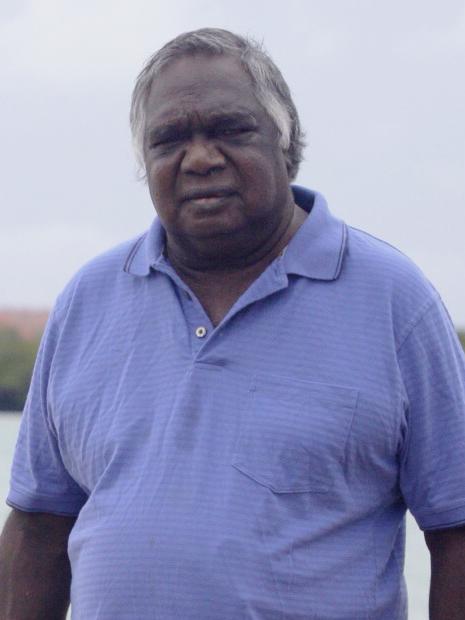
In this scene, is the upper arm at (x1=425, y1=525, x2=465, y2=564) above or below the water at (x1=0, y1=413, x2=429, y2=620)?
above

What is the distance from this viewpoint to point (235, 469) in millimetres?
3336

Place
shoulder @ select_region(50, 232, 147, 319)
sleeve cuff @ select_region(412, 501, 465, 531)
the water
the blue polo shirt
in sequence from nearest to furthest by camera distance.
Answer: the blue polo shirt < sleeve cuff @ select_region(412, 501, 465, 531) < shoulder @ select_region(50, 232, 147, 319) < the water

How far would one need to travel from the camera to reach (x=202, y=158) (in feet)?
11.4

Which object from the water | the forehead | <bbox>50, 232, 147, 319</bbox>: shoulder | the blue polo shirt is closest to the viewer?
the blue polo shirt

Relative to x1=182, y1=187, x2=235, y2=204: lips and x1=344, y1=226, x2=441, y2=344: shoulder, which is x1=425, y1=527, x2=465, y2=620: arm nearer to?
x1=344, y1=226, x2=441, y2=344: shoulder

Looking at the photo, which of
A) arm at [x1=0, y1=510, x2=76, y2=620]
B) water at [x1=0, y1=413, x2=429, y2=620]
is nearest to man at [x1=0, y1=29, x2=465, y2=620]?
arm at [x1=0, y1=510, x2=76, y2=620]

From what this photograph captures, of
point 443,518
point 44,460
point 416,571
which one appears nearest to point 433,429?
point 443,518

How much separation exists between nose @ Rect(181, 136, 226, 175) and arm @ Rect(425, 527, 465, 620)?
959mm

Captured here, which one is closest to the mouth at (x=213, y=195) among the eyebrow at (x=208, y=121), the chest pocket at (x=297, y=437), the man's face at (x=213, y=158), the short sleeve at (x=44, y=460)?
the man's face at (x=213, y=158)

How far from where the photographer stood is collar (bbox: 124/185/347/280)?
11.7 feet

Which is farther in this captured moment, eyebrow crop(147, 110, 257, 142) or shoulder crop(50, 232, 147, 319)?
shoulder crop(50, 232, 147, 319)

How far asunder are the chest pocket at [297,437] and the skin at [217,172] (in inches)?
12.0

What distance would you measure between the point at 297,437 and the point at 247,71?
852mm

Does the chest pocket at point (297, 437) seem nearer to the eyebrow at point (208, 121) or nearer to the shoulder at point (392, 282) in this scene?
the shoulder at point (392, 282)
